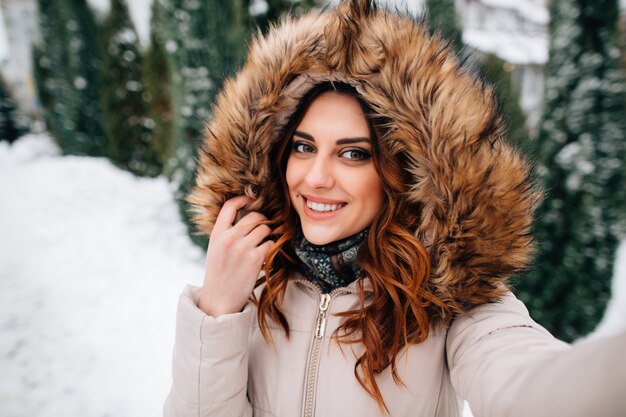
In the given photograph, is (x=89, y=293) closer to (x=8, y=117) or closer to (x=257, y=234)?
(x=257, y=234)

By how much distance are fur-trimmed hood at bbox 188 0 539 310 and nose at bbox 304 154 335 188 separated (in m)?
0.25

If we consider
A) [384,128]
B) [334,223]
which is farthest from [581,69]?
[334,223]

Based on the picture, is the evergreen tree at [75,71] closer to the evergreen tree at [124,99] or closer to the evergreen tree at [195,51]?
the evergreen tree at [124,99]

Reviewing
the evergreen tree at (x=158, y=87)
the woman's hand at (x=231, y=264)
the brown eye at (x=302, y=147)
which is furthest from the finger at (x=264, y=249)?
the evergreen tree at (x=158, y=87)

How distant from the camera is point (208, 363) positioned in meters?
Result: 1.17

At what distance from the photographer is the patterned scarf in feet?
4.42

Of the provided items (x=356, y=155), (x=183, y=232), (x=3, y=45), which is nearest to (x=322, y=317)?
(x=356, y=155)

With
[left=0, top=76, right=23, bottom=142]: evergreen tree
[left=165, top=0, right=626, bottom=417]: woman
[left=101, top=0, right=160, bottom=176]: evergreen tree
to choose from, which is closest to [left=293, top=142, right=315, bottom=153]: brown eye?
[left=165, top=0, right=626, bottom=417]: woman

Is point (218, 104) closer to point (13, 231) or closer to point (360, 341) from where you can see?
point (360, 341)

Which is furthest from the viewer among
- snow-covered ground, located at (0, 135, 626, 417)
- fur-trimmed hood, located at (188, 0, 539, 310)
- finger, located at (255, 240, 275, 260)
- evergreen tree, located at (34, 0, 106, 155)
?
evergreen tree, located at (34, 0, 106, 155)

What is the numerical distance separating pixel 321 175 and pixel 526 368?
2.70ft

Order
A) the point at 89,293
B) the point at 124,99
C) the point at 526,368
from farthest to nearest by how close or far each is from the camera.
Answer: the point at 124,99 < the point at 89,293 < the point at 526,368

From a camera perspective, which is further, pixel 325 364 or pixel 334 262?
pixel 334 262

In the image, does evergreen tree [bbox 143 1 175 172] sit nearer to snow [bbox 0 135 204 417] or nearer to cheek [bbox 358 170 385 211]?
snow [bbox 0 135 204 417]
